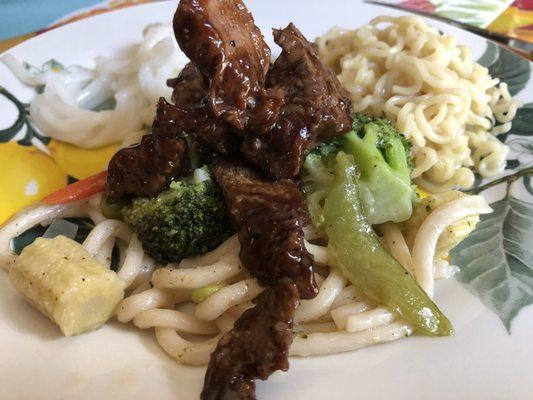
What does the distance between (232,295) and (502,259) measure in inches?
55.1

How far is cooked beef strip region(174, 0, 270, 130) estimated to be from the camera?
267 centimetres

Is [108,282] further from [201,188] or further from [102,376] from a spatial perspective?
[201,188]

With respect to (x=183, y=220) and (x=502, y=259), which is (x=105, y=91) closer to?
(x=183, y=220)

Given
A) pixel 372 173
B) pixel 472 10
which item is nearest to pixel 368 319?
pixel 372 173

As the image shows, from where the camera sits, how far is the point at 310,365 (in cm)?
255

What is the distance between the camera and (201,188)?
9.77 ft

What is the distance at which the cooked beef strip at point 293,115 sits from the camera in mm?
2883

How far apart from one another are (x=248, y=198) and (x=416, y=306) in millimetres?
939

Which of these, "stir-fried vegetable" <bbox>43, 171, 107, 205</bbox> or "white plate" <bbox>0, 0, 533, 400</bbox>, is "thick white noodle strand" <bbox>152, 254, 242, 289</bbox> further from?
"stir-fried vegetable" <bbox>43, 171, 107, 205</bbox>

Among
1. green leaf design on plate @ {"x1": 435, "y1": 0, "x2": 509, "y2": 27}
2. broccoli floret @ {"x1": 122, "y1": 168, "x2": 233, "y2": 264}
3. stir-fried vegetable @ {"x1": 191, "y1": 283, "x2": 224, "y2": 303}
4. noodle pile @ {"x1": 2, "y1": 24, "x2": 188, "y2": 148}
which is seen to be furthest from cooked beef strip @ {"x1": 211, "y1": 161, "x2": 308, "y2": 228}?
green leaf design on plate @ {"x1": 435, "y1": 0, "x2": 509, "y2": 27}

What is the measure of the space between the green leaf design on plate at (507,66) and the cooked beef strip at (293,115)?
1.78m

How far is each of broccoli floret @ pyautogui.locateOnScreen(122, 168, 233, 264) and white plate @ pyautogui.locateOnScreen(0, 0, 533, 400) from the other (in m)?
0.46

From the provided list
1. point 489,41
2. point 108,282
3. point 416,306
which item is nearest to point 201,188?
point 108,282

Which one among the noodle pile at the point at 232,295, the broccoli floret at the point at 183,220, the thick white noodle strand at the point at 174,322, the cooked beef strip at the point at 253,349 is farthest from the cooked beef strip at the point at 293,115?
the thick white noodle strand at the point at 174,322
